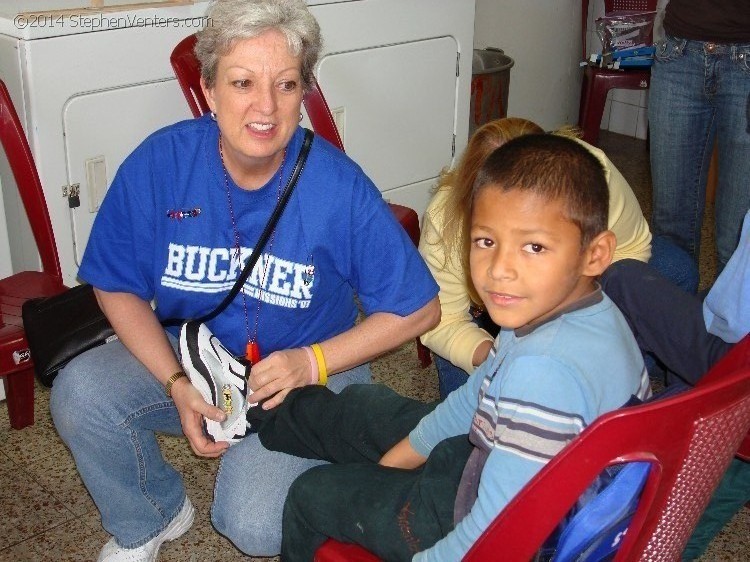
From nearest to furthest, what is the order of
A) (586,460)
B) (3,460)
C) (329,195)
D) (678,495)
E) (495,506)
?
1. (586,460)
2. (678,495)
3. (495,506)
4. (329,195)
5. (3,460)

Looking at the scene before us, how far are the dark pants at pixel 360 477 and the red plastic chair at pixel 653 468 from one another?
25cm

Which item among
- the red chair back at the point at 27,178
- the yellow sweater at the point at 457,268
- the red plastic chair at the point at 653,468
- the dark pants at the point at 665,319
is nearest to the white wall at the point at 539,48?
the yellow sweater at the point at 457,268

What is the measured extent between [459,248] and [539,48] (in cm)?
283

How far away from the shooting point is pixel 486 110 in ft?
12.8

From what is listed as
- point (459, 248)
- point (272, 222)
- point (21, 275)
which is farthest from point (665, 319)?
point (21, 275)

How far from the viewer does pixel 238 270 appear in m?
1.71

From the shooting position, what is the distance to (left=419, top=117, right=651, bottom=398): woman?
1896 mm

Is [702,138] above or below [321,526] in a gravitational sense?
above

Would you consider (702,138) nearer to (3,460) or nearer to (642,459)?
(642,459)

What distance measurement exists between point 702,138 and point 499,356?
1557 mm

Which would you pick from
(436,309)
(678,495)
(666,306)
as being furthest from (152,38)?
(678,495)

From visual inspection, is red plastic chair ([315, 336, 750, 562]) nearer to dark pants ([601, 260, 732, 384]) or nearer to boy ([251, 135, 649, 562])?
boy ([251, 135, 649, 562])

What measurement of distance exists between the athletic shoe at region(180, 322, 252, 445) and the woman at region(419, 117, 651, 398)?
531mm

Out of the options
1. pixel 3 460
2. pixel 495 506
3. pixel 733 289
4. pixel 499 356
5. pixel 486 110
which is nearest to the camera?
pixel 495 506
